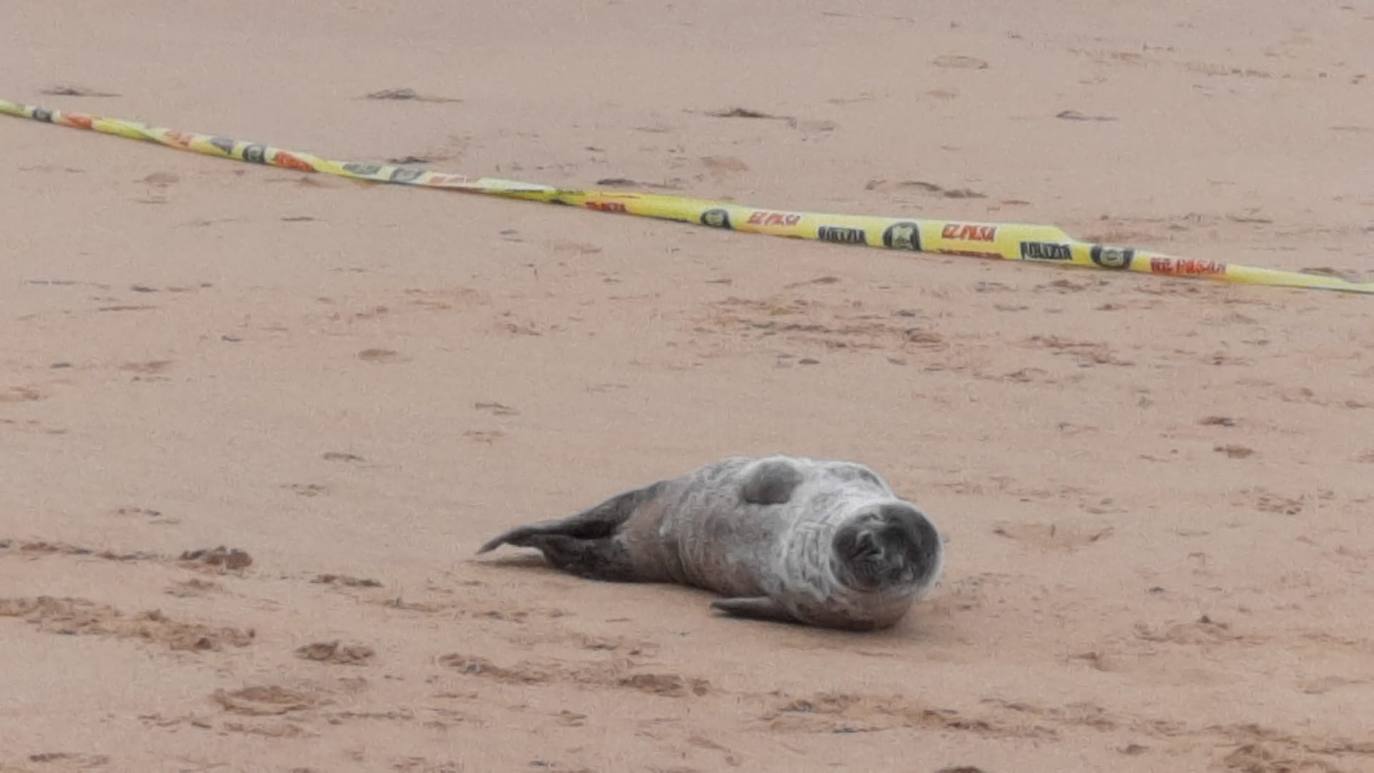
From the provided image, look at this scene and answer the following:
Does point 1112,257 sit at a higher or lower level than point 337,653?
higher

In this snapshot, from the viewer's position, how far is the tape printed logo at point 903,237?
9211 millimetres

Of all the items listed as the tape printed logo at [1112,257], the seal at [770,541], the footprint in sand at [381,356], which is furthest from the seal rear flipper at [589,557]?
the tape printed logo at [1112,257]

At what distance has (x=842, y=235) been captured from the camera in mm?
9305

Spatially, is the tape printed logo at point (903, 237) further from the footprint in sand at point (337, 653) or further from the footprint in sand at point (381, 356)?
the footprint in sand at point (337, 653)

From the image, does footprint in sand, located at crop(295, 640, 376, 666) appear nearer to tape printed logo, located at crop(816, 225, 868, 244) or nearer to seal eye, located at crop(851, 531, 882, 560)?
seal eye, located at crop(851, 531, 882, 560)

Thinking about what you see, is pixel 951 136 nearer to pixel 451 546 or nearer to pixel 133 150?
pixel 133 150

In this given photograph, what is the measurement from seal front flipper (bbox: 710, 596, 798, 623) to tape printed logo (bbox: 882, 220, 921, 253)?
4.23 meters

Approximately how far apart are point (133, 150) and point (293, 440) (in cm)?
449

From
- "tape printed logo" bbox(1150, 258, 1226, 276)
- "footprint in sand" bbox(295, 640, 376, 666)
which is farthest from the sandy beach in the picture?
"tape printed logo" bbox(1150, 258, 1226, 276)

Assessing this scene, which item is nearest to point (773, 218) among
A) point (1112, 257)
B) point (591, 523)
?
point (1112, 257)

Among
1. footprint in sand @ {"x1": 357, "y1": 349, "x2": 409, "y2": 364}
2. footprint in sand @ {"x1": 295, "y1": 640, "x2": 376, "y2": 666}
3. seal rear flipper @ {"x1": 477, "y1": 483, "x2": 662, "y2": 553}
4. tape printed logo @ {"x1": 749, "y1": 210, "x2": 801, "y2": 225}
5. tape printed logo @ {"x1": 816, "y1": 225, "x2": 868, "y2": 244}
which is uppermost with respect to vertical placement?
tape printed logo @ {"x1": 749, "y1": 210, "x2": 801, "y2": 225}

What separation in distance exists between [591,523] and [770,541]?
0.54 meters

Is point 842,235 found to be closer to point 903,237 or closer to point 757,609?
point 903,237

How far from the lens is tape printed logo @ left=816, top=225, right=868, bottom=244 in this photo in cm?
928
